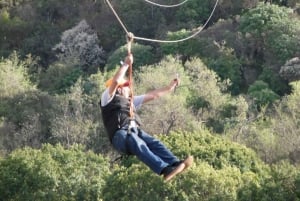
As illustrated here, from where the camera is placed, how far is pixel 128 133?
7.97 meters

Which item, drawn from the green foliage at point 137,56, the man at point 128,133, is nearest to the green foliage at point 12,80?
the green foliage at point 137,56

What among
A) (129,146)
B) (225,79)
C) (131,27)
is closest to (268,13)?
(225,79)

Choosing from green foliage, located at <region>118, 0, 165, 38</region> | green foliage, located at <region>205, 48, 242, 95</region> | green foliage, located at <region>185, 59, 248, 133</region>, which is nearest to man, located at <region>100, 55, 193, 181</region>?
green foliage, located at <region>185, 59, 248, 133</region>

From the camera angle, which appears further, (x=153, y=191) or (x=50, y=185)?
(x=50, y=185)

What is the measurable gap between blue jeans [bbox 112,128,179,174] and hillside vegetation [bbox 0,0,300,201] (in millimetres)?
9728

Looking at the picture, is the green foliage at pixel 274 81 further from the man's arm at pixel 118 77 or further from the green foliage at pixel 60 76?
the man's arm at pixel 118 77

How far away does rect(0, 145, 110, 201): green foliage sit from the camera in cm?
1931

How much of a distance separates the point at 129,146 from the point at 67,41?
107 feet

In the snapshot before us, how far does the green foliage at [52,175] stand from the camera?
19312 millimetres

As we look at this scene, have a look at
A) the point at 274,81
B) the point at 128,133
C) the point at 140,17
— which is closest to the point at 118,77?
the point at 128,133

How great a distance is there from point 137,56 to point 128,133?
1081 inches

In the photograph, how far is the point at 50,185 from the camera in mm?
19438

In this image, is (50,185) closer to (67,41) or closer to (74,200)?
(74,200)

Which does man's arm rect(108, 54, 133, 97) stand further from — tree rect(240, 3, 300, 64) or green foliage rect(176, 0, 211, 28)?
green foliage rect(176, 0, 211, 28)
